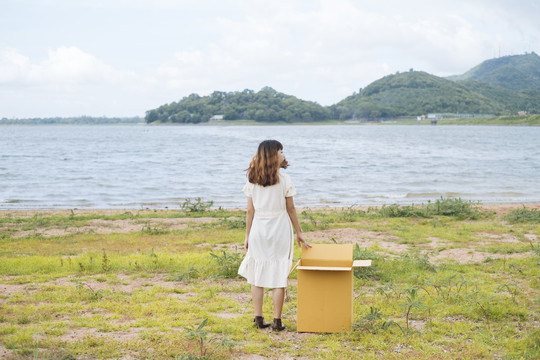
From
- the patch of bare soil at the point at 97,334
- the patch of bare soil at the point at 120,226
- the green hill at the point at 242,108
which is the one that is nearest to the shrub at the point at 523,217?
the patch of bare soil at the point at 120,226

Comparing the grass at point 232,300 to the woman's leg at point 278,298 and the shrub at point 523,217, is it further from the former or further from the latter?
the shrub at point 523,217

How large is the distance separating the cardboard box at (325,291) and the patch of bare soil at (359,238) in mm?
5253

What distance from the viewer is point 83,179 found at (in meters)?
32.4

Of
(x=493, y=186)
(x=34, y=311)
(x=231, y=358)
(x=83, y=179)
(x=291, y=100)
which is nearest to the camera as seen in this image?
(x=231, y=358)

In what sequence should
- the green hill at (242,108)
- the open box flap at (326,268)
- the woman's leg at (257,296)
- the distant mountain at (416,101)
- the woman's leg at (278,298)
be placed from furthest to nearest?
the distant mountain at (416,101)
the green hill at (242,108)
the woman's leg at (257,296)
the woman's leg at (278,298)
the open box flap at (326,268)

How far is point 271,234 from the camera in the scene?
18.0ft

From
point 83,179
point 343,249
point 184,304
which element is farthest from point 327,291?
point 83,179

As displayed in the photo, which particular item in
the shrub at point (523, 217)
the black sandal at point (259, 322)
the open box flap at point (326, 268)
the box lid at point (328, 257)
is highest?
the box lid at point (328, 257)

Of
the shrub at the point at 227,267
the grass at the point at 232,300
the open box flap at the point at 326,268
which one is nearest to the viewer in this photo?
the grass at the point at 232,300

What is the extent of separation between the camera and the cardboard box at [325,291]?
5555mm

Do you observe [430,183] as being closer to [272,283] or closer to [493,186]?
[493,186]

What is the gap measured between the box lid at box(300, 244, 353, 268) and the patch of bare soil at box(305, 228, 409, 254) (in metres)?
5.27

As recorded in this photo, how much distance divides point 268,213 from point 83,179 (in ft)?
95.9

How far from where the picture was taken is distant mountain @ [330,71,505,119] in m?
177
